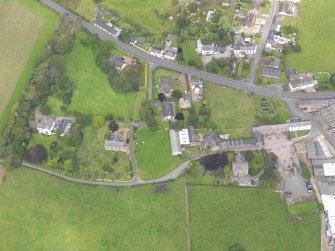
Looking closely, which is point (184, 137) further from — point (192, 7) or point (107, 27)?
point (192, 7)

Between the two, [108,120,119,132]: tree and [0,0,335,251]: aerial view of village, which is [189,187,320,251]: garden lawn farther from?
[108,120,119,132]: tree

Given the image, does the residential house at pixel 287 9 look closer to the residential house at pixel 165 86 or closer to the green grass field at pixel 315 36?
the green grass field at pixel 315 36

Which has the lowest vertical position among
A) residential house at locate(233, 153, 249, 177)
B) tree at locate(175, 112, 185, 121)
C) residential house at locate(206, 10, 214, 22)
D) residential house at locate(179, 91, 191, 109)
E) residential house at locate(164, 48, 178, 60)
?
residential house at locate(233, 153, 249, 177)

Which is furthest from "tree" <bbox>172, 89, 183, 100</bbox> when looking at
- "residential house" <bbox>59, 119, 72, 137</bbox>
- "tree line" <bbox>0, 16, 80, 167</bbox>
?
"tree line" <bbox>0, 16, 80, 167</bbox>

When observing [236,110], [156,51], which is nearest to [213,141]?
[236,110]

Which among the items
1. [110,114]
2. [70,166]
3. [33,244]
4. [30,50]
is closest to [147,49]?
[110,114]

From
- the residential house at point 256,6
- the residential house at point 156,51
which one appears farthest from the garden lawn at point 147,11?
the residential house at point 256,6
